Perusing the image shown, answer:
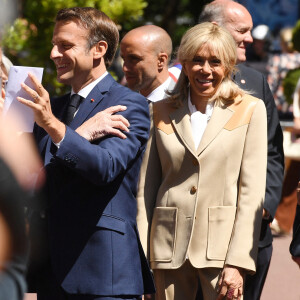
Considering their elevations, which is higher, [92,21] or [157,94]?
[92,21]

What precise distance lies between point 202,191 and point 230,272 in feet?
1.36

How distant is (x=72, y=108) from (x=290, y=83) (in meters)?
6.58

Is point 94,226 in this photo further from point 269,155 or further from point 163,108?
point 269,155

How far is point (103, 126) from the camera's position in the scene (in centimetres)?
361

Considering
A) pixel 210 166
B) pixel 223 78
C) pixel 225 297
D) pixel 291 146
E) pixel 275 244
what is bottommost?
pixel 275 244

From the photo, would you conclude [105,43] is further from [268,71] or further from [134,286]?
[268,71]

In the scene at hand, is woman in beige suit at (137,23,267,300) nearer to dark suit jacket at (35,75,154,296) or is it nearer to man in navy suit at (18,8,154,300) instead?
man in navy suit at (18,8,154,300)

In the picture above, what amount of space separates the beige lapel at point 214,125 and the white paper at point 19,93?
0.99 m

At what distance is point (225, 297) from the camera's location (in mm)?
4160

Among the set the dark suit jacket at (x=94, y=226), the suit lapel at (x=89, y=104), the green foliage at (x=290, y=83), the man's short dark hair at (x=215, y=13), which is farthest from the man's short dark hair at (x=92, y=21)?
the green foliage at (x=290, y=83)

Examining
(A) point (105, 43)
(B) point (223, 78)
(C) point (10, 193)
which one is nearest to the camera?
(C) point (10, 193)

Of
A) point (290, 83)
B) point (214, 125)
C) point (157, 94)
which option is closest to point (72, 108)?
point (214, 125)

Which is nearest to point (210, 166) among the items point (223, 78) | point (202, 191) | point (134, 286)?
point (202, 191)

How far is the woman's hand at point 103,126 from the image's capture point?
3.60 m
